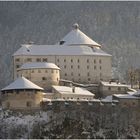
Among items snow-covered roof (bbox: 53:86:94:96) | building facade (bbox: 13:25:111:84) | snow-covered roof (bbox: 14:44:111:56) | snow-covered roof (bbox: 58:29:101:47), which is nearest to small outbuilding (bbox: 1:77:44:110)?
snow-covered roof (bbox: 53:86:94:96)

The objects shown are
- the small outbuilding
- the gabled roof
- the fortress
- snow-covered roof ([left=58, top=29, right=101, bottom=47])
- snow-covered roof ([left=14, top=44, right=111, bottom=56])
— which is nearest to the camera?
the small outbuilding

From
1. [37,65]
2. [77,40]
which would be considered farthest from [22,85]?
[77,40]

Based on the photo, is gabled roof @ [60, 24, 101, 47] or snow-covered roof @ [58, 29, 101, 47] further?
gabled roof @ [60, 24, 101, 47]

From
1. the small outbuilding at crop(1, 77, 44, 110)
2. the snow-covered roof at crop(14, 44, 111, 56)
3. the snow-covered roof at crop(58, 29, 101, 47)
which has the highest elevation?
the snow-covered roof at crop(58, 29, 101, 47)

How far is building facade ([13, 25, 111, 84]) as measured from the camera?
501 ft

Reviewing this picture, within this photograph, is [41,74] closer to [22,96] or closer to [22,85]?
[22,85]

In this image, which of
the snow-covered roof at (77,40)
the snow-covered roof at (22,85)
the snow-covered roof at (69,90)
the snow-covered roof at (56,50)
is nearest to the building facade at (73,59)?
the snow-covered roof at (56,50)

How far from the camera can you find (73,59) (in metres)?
154

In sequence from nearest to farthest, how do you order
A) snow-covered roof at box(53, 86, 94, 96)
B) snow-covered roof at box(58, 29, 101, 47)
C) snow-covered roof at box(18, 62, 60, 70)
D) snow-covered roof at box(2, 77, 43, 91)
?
1. snow-covered roof at box(2, 77, 43, 91)
2. snow-covered roof at box(53, 86, 94, 96)
3. snow-covered roof at box(18, 62, 60, 70)
4. snow-covered roof at box(58, 29, 101, 47)

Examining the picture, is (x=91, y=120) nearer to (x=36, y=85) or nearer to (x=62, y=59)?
(x=36, y=85)

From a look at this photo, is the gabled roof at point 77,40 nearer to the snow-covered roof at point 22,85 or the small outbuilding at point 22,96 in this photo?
the snow-covered roof at point 22,85

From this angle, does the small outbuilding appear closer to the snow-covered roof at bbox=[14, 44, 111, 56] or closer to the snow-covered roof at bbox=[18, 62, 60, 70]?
the snow-covered roof at bbox=[18, 62, 60, 70]

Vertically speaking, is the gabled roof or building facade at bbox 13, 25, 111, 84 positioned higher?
the gabled roof

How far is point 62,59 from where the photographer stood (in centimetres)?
15375
